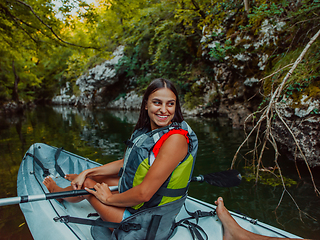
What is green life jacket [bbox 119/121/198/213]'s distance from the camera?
1436 millimetres

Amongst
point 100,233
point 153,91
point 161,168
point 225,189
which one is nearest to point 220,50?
point 225,189

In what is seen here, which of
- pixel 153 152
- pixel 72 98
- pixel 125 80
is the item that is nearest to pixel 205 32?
pixel 153 152

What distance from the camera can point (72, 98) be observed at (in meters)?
26.5

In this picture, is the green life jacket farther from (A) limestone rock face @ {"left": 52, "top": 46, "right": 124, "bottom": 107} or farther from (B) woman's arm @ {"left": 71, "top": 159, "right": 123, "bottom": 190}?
(A) limestone rock face @ {"left": 52, "top": 46, "right": 124, "bottom": 107}

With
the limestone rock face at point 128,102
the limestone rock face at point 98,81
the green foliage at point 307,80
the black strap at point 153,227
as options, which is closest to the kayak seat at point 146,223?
the black strap at point 153,227

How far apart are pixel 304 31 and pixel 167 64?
1020 centimetres

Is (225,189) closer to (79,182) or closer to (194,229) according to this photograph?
(194,229)

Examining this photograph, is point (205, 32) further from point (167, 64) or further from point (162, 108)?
point (162, 108)

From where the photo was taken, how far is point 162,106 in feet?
5.13

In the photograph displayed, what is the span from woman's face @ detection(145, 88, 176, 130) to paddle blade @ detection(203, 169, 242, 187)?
108 cm

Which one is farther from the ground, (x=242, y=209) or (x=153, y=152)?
(x=153, y=152)

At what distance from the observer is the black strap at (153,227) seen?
4.83ft

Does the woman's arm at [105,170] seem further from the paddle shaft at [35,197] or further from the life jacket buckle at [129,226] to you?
the life jacket buckle at [129,226]

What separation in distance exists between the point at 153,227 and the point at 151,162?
19.4 inches
